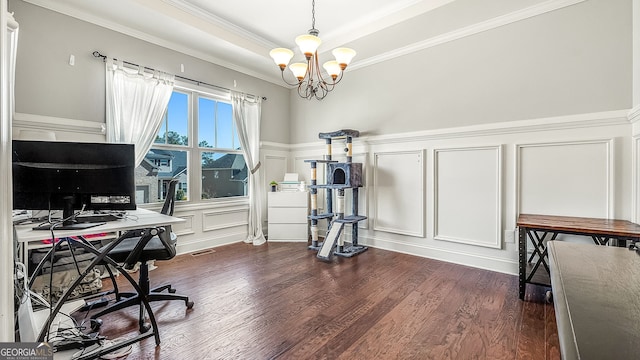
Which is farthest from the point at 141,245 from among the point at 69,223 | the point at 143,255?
the point at 69,223

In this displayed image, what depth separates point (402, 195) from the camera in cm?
378

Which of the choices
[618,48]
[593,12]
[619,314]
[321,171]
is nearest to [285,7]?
[321,171]

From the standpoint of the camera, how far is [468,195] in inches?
128

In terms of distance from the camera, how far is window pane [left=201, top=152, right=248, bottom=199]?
4.11 m

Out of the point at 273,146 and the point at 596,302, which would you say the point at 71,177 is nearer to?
the point at 596,302

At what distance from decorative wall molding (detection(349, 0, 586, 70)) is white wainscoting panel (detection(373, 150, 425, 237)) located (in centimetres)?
131

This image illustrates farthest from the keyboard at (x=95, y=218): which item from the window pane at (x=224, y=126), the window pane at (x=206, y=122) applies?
the window pane at (x=224, y=126)

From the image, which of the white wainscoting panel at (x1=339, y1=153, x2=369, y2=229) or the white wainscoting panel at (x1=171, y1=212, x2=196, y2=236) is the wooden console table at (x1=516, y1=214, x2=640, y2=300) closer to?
the white wainscoting panel at (x1=339, y1=153, x2=369, y2=229)

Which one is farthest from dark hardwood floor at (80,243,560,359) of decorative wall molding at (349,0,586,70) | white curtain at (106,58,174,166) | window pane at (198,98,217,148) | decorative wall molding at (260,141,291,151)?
decorative wall molding at (349,0,586,70)

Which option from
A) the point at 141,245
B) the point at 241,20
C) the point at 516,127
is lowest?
the point at 141,245

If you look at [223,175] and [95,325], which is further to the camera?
[223,175]

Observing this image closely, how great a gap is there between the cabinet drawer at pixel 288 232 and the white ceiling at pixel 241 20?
2.51 meters

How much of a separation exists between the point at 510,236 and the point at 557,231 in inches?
31.1

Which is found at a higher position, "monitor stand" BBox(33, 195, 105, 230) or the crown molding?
the crown molding
